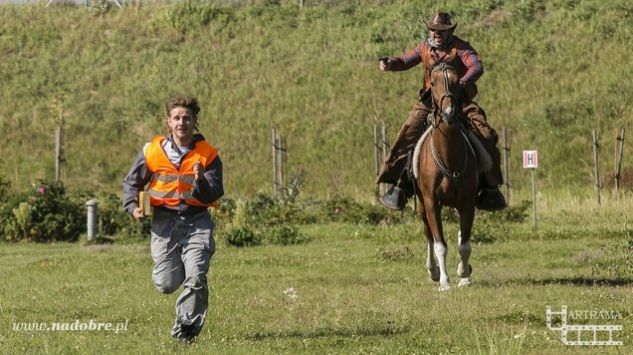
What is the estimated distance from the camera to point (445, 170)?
1579cm

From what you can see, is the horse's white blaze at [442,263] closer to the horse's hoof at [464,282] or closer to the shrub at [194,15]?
the horse's hoof at [464,282]

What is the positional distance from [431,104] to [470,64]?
915 mm

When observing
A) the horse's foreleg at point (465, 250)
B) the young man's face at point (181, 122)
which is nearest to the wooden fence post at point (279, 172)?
the horse's foreleg at point (465, 250)

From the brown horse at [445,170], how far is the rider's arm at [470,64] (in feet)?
1.19

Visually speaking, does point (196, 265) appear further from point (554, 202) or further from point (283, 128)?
point (283, 128)

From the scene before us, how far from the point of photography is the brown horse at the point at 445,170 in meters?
15.3

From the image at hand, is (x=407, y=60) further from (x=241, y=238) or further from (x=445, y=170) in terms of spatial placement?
(x=241, y=238)

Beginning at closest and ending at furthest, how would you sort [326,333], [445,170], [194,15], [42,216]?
1. [326,333]
2. [445,170]
3. [42,216]
4. [194,15]

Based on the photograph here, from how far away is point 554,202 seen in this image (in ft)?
109

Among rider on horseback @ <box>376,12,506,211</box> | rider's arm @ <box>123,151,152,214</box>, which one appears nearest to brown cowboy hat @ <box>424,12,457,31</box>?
rider on horseback @ <box>376,12,506,211</box>

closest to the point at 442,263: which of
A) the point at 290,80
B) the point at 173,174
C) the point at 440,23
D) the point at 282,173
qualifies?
the point at 440,23

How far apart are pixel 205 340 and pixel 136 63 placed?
41.6 meters

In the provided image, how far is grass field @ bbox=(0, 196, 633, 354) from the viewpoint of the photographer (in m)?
11.2
